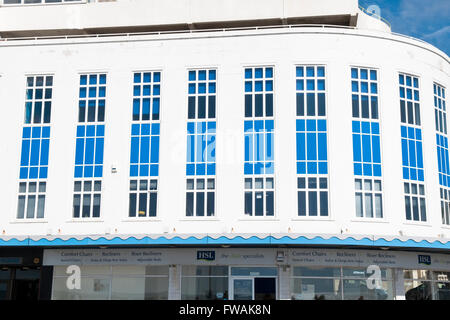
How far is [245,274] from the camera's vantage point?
26.7 m

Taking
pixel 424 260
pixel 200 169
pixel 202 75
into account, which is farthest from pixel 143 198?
pixel 424 260

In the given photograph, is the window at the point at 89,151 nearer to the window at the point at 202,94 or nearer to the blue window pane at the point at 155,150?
the blue window pane at the point at 155,150

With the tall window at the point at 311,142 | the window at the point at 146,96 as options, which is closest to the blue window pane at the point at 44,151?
the window at the point at 146,96

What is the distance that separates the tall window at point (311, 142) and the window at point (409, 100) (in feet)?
13.7

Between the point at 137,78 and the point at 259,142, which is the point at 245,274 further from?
the point at 137,78

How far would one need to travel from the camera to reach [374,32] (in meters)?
29.0

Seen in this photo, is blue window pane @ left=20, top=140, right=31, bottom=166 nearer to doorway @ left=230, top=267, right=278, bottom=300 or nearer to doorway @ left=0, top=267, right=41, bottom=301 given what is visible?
doorway @ left=0, top=267, right=41, bottom=301

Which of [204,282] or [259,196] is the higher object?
[259,196]

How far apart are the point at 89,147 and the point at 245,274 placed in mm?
9950

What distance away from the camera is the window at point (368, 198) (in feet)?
88.3

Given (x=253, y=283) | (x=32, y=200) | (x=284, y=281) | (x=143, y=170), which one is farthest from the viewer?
(x=32, y=200)

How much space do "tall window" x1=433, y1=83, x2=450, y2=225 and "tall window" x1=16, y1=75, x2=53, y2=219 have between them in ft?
65.2

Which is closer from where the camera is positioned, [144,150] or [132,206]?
[132,206]
